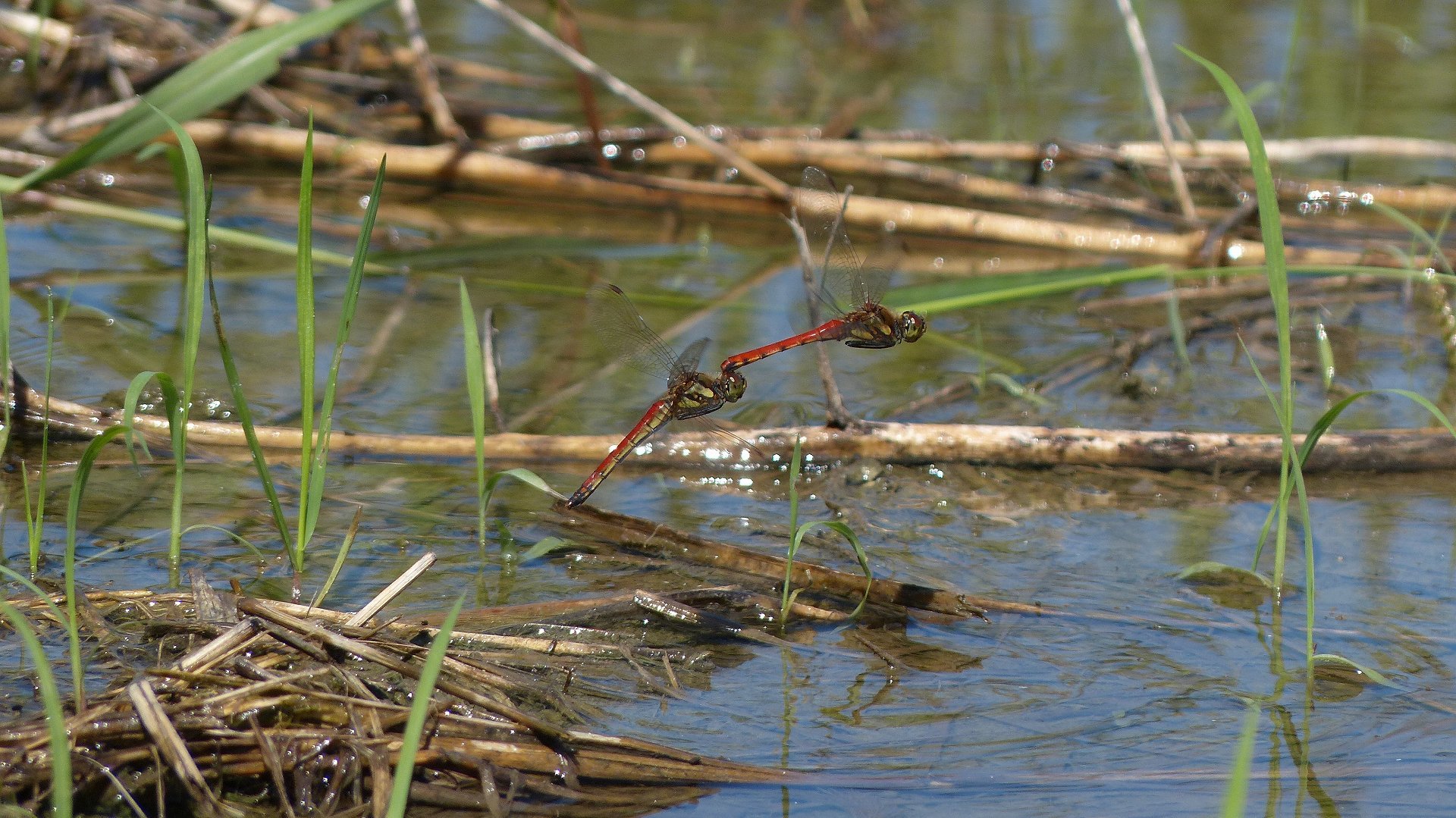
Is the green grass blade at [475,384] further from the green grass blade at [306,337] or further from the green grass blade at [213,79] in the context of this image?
the green grass blade at [213,79]

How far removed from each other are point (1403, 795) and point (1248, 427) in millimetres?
1997

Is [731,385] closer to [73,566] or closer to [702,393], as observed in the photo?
[702,393]

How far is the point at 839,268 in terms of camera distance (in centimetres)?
319

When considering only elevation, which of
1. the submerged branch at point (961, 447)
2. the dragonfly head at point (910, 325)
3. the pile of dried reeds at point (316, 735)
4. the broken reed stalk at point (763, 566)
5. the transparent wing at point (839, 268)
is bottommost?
the pile of dried reeds at point (316, 735)

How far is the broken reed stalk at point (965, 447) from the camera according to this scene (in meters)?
3.66

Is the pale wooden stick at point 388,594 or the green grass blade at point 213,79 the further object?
the green grass blade at point 213,79

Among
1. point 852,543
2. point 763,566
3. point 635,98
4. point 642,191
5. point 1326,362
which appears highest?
point 635,98

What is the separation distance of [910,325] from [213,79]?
6.56 ft

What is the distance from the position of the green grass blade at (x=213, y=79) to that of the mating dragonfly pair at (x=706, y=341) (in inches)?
45.7

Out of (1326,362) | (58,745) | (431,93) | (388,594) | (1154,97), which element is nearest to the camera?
(58,745)

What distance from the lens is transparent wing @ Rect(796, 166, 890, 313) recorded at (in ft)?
10.3

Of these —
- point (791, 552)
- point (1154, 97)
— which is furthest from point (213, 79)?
point (1154, 97)

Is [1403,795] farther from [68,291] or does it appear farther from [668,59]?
[668,59]

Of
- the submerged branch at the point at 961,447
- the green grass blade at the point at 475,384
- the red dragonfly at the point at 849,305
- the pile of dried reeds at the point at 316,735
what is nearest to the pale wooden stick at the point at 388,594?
the pile of dried reeds at the point at 316,735
